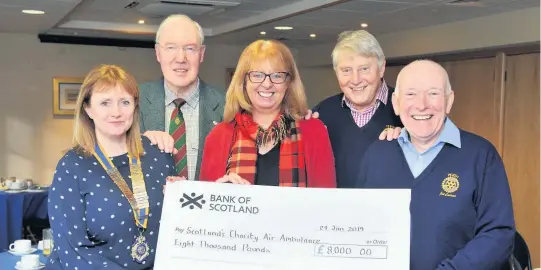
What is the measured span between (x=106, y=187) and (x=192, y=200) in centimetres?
31

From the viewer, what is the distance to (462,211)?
2.07 m

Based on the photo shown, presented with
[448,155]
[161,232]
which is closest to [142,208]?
[161,232]

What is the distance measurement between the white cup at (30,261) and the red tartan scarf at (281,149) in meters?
1.19

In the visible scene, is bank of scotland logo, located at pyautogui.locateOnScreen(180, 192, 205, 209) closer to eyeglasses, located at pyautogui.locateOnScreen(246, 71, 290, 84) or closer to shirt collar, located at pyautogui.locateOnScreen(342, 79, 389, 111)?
eyeglasses, located at pyautogui.locateOnScreen(246, 71, 290, 84)

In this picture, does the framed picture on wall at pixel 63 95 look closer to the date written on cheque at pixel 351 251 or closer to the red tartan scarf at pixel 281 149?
the red tartan scarf at pixel 281 149

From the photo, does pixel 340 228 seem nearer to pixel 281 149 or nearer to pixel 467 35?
pixel 281 149

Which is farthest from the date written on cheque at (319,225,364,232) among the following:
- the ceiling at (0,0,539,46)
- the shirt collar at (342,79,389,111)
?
the ceiling at (0,0,539,46)

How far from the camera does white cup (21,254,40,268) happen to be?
2.98m

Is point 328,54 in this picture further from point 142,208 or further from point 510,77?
point 142,208

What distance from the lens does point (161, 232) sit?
2.13 metres

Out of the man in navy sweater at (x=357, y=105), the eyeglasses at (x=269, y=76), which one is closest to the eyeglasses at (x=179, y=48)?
the eyeglasses at (x=269, y=76)

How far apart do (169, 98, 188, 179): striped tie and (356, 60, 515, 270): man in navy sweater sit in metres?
0.91

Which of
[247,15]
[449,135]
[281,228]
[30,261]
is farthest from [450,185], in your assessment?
[247,15]

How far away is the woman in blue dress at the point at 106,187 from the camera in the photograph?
2164 millimetres
